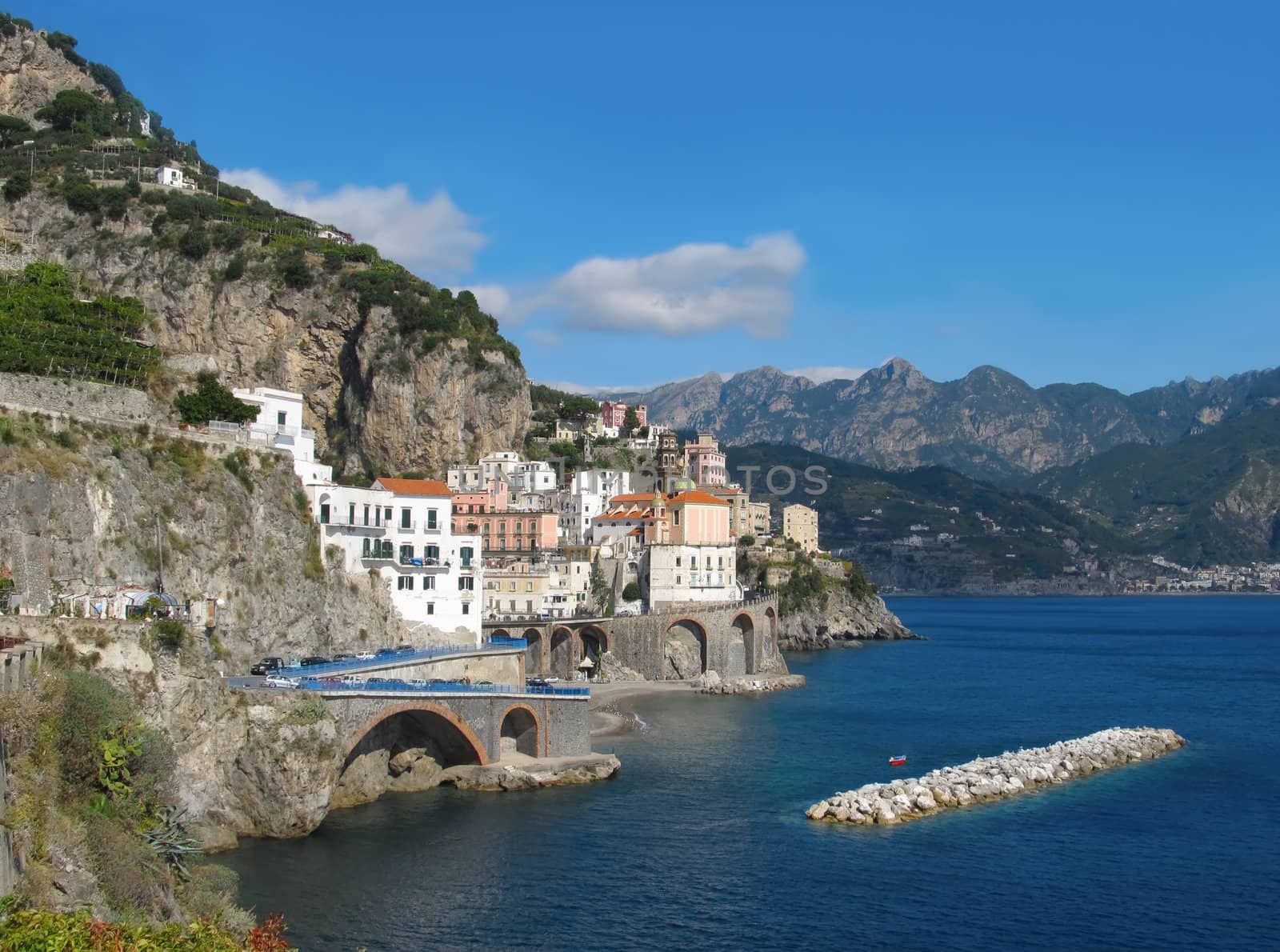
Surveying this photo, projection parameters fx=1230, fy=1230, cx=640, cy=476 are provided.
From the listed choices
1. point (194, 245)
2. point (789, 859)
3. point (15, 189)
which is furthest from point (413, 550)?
point (15, 189)

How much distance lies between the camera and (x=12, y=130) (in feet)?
413

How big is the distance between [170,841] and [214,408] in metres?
36.7

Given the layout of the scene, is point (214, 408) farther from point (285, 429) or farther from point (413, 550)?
point (413, 550)

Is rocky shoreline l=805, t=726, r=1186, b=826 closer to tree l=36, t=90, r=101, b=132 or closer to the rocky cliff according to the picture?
the rocky cliff

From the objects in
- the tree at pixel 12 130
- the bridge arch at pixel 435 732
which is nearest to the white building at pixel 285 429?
the bridge arch at pixel 435 732

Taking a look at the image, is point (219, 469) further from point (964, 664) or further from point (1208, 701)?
point (964, 664)

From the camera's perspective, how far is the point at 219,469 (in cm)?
5606

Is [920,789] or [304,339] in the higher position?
[304,339]

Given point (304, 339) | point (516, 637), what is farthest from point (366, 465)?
point (516, 637)

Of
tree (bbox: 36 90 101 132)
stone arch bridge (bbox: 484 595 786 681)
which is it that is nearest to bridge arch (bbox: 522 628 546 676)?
stone arch bridge (bbox: 484 595 786 681)

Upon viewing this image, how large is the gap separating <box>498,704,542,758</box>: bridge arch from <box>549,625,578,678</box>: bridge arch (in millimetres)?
32639

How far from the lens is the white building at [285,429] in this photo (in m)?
64.0

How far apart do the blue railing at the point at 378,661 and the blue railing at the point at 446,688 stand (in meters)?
1.14

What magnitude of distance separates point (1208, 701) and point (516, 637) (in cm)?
4984
